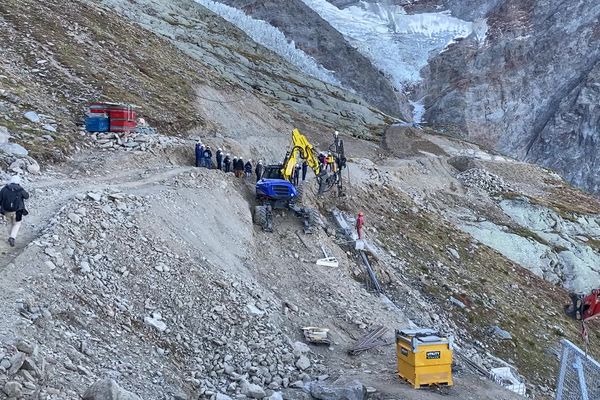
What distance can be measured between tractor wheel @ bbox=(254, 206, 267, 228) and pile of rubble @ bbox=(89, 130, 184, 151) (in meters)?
5.35

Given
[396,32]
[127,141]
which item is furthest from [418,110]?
[127,141]

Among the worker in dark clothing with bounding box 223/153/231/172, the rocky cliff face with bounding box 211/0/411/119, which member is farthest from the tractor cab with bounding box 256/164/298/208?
the rocky cliff face with bounding box 211/0/411/119

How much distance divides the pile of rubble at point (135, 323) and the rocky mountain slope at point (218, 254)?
38 millimetres

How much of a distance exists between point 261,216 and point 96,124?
7.38m

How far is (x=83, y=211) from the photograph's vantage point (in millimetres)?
12203

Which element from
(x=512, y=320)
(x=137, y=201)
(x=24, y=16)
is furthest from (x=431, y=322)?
(x=24, y=16)

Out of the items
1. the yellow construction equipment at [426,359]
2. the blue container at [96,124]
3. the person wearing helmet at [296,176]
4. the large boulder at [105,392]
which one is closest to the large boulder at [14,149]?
the blue container at [96,124]

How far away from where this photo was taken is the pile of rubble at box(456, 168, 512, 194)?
32938mm

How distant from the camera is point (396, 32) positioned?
8250cm

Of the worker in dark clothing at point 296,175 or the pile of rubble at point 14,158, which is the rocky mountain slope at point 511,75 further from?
the pile of rubble at point 14,158

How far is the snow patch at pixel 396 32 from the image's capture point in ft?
252

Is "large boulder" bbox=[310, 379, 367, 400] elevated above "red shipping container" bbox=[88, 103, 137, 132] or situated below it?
below

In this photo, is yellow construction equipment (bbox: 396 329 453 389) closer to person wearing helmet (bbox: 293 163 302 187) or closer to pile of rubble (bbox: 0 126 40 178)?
person wearing helmet (bbox: 293 163 302 187)

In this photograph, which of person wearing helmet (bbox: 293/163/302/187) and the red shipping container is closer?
the red shipping container
